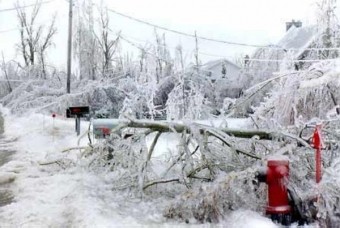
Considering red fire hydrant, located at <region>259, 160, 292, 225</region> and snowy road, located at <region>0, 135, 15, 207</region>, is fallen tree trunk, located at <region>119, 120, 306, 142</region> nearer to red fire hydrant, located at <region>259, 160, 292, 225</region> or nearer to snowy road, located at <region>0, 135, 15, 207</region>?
red fire hydrant, located at <region>259, 160, 292, 225</region>

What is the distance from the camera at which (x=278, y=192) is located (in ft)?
15.6

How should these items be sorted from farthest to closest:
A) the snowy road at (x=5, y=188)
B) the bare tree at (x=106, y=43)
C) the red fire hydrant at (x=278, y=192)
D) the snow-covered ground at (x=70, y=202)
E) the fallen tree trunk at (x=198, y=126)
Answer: the bare tree at (x=106, y=43), the snowy road at (x=5, y=188), the fallen tree trunk at (x=198, y=126), the snow-covered ground at (x=70, y=202), the red fire hydrant at (x=278, y=192)

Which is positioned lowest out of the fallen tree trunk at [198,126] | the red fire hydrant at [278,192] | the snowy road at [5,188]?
the snowy road at [5,188]

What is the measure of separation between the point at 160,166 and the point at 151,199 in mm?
1037

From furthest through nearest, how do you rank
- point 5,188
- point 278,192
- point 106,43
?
point 106,43, point 5,188, point 278,192

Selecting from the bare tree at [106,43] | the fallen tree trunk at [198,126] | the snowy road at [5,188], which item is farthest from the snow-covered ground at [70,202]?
the bare tree at [106,43]

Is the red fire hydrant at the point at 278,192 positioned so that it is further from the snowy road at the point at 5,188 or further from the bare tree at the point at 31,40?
the bare tree at the point at 31,40

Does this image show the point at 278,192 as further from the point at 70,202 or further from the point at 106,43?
the point at 106,43

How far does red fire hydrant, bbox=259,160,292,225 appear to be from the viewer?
471 centimetres

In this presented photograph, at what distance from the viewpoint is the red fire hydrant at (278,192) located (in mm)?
4711

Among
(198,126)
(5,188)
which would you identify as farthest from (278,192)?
(5,188)

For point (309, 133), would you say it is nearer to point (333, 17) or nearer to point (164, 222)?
point (164, 222)

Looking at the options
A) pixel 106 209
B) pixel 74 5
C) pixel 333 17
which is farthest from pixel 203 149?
pixel 74 5

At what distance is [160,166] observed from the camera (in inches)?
268
